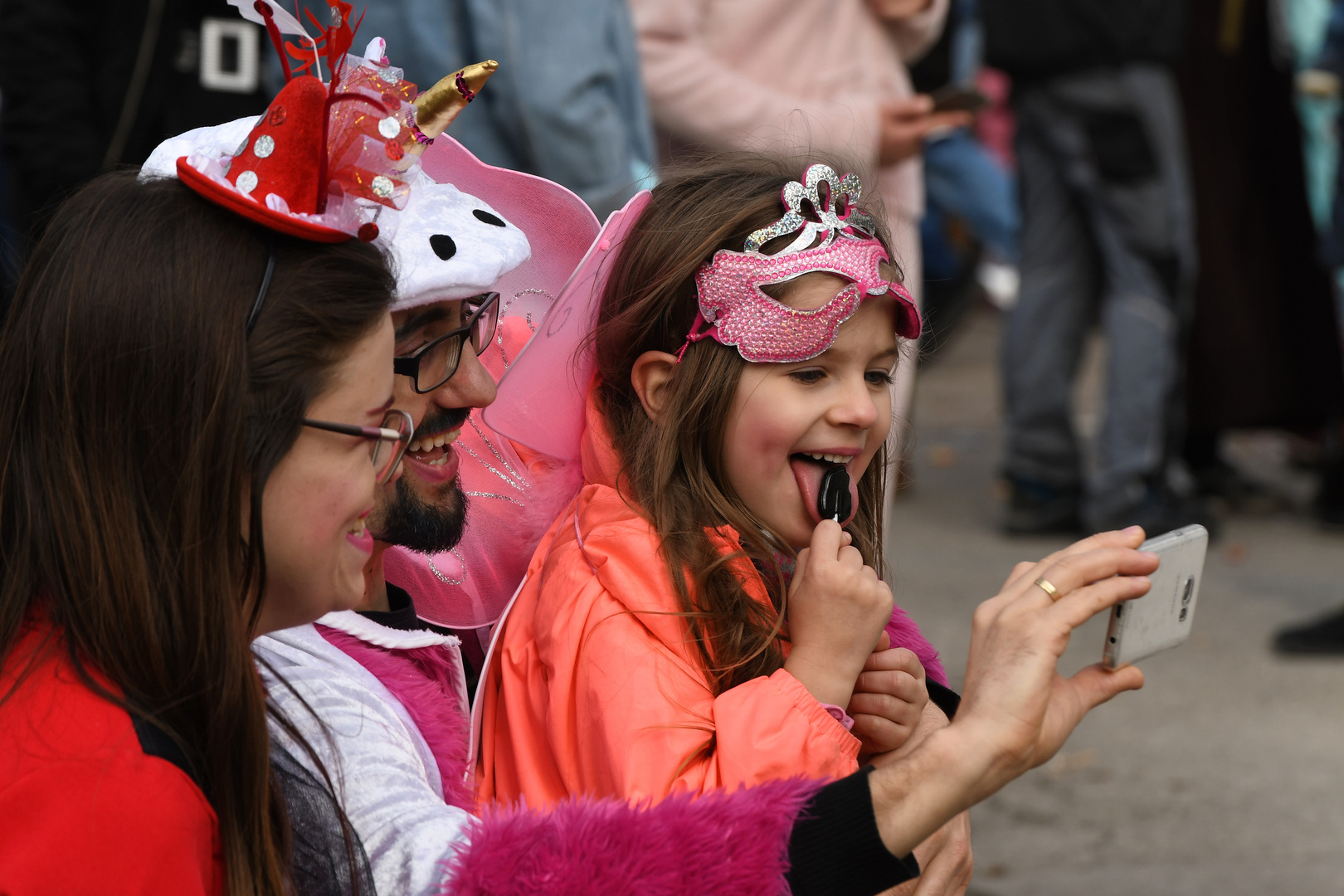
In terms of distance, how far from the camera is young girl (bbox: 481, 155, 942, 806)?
170 centimetres

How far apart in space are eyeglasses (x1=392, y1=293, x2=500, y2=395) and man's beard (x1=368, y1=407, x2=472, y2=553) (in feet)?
0.19

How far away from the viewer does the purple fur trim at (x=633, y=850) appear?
1.41m

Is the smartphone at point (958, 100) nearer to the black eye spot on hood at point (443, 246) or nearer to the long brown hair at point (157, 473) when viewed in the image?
the black eye spot on hood at point (443, 246)

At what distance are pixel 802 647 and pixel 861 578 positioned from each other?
0.39 feet

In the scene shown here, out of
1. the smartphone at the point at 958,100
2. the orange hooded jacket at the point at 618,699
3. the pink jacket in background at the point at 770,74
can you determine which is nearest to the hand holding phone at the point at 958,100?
the smartphone at the point at 958,100

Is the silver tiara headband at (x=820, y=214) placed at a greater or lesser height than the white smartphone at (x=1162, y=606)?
greater

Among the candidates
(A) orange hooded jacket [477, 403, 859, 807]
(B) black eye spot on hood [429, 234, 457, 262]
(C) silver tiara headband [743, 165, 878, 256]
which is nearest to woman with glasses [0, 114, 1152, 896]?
(A) orange hooded jacket [477, 403, 859, 807]

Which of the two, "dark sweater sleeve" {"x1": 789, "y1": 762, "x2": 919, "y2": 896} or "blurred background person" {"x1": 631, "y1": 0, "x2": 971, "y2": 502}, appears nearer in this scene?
"dark sweater sleeve" {"x1": 789, "y1": 762, "x2": 919, "y2": 896}

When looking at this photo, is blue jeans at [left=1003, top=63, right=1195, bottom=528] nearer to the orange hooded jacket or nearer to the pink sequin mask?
the pink sequin mask

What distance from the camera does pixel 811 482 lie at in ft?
6.66

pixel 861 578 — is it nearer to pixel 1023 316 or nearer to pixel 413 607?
pixel 413 607

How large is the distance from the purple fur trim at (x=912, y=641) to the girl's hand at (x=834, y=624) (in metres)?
0.35

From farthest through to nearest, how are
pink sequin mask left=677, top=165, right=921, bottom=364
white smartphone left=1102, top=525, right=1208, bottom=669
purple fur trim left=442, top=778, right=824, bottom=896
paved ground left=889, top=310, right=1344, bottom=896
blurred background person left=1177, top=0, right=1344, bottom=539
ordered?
blurred background person left=1177, top=0, right=1344, bottom=539 < paved ground left=889, top=310, right=1344, bottom=896 < pink sequin mask left=677, top=165, right=921, bottom=364 < white smartphone left=1102, top=525, right=1208, bottom=669 < purple fur trim left=442, top=778, right=824, bottom=896

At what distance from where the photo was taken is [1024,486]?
549cm
